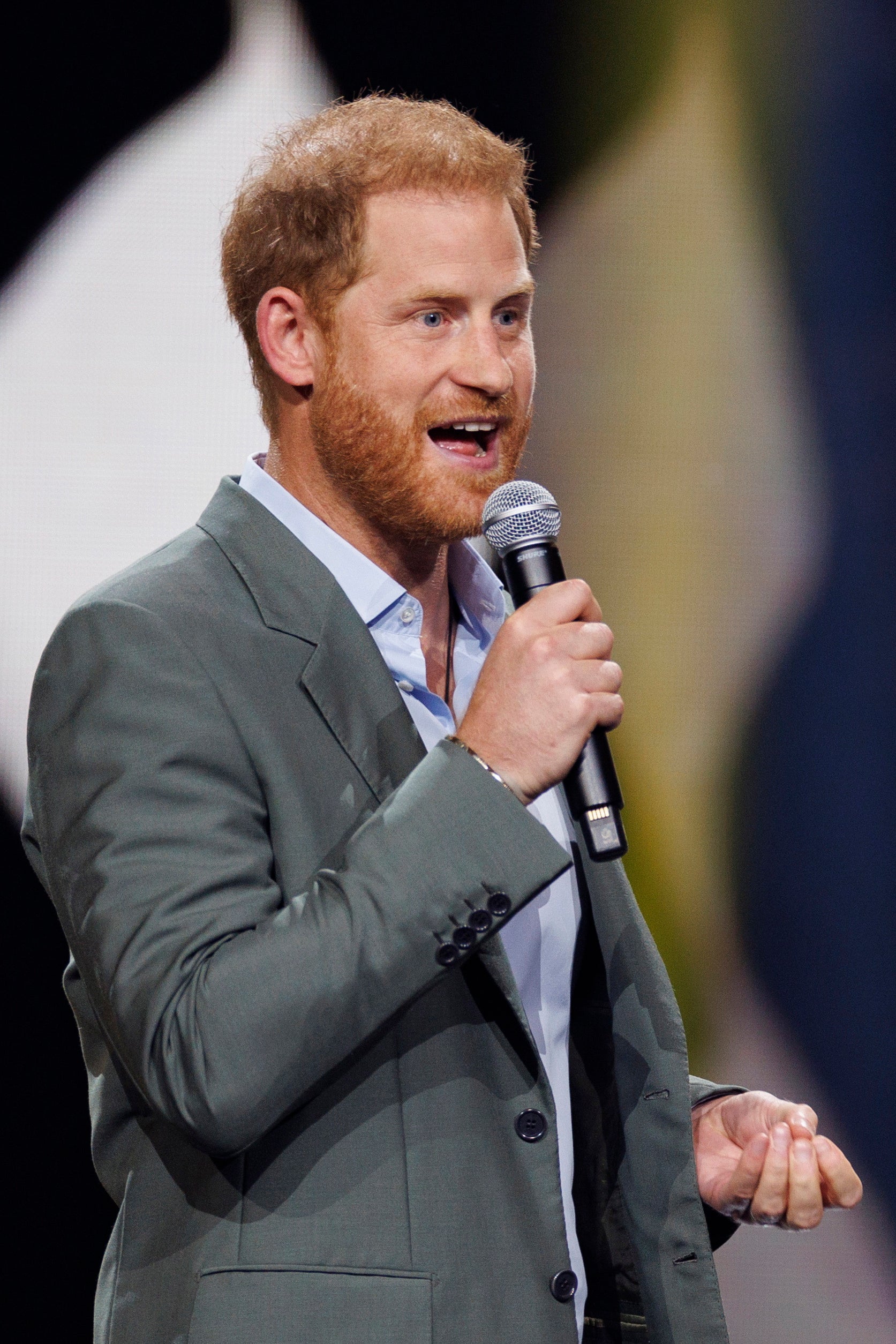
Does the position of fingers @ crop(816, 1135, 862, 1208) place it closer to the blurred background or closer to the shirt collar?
the shirt collar

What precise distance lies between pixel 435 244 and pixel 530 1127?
0.96 m

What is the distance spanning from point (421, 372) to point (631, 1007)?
0.77 metres

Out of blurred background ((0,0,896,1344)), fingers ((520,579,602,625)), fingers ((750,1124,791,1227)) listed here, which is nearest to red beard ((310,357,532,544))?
fingers ((520,579,602,625))

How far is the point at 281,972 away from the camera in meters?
1.07

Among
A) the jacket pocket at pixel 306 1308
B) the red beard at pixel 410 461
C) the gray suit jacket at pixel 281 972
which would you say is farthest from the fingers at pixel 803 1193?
the red beard at pixel 410 461

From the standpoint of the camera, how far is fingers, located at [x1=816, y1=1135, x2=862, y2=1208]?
4.56 feet

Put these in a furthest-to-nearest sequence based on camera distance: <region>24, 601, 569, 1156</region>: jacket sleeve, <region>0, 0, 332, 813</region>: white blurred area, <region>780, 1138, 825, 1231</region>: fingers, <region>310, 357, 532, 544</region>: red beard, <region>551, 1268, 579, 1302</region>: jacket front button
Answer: <region>0, 0, 332, 813</region>: white blurred area, <region>310, 357, 532, 544</region>: red beard, <region>780, 1138, 825, 1231</region>: fingers, <region>551, 1268, 579, 1302</region>: jacket front button, <region>24, 601, 569, 1156</region>: jacket sleeve

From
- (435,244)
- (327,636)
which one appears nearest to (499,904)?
(327,636)

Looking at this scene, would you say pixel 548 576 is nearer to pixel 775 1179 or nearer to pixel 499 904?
pixel 499 904

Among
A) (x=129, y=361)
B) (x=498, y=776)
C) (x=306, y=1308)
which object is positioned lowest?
(x=306, y=1308)

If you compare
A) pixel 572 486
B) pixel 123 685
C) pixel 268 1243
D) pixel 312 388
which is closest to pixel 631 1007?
pixel 268 1243

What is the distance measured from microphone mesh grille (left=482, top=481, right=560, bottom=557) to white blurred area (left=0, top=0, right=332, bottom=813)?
3.87 feet

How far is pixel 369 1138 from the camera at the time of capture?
1.21 meters

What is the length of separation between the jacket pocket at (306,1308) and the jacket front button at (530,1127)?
18cm
